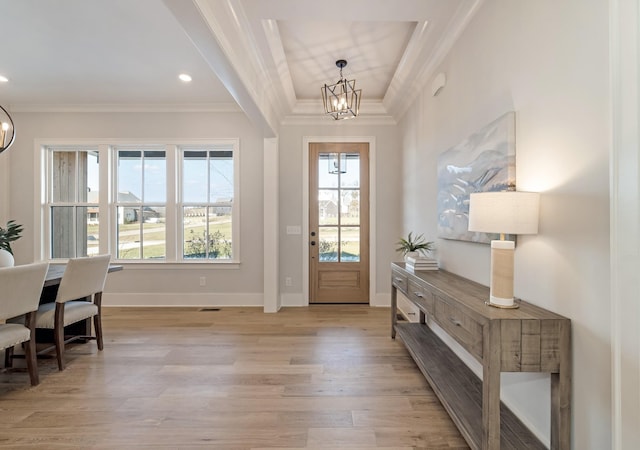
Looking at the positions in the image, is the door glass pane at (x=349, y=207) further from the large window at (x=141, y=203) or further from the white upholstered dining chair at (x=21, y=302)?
the white upholstered dining chair at (x=21, y=302)

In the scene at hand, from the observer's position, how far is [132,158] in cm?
447

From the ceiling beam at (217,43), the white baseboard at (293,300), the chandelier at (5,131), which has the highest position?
the ceiling beam at (217,43)

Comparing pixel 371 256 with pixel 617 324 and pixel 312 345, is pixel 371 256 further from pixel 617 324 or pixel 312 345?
pixel 617 324

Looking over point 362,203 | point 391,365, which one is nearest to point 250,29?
point 362,203

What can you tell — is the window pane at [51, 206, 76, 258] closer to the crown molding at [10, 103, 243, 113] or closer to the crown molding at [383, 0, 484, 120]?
the crown molding at [10, 103, 243, 113]

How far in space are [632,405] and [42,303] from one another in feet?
14.0

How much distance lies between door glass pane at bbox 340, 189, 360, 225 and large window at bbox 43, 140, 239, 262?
1.59 m

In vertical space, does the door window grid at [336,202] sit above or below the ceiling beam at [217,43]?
below

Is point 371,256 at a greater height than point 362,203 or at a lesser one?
lesser

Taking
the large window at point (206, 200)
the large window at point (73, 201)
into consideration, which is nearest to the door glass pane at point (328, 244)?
the large window at point (206, 200)

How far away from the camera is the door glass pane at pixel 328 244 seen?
4445 millimetres

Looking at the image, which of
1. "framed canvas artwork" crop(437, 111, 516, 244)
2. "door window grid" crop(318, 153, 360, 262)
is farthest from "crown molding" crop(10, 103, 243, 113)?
"framed canvas artwork" crop(437, 111, 516, 244)

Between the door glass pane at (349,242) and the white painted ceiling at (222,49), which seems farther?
the door glass pane at (349,242)

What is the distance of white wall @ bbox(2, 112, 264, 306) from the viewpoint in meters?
4.34
